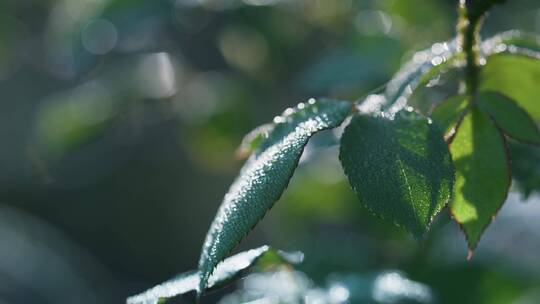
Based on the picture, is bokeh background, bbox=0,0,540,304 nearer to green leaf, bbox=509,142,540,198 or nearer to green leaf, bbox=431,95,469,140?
green leaf, bbox=509,142,540,198

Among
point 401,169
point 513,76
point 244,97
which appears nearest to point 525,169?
point 513,76

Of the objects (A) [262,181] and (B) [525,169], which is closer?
(A) [262,181]

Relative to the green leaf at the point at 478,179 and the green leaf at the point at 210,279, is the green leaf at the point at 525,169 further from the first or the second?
the green leaf at the point at 210,279

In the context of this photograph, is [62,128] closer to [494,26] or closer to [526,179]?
[494,26]

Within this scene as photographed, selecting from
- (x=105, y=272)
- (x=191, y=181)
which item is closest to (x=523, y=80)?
(x=105, y=272)

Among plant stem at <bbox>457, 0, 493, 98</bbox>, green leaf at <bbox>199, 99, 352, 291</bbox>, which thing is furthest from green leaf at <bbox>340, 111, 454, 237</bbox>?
plant stem at <bbox>457, 0, 493, 98</bbox>

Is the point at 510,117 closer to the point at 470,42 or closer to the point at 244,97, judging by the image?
the point at 470,42

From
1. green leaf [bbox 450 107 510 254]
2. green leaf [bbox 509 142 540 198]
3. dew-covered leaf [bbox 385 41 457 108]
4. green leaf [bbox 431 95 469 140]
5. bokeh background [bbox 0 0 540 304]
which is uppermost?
dew-covered leaf [bbox 385 41 457 108]
